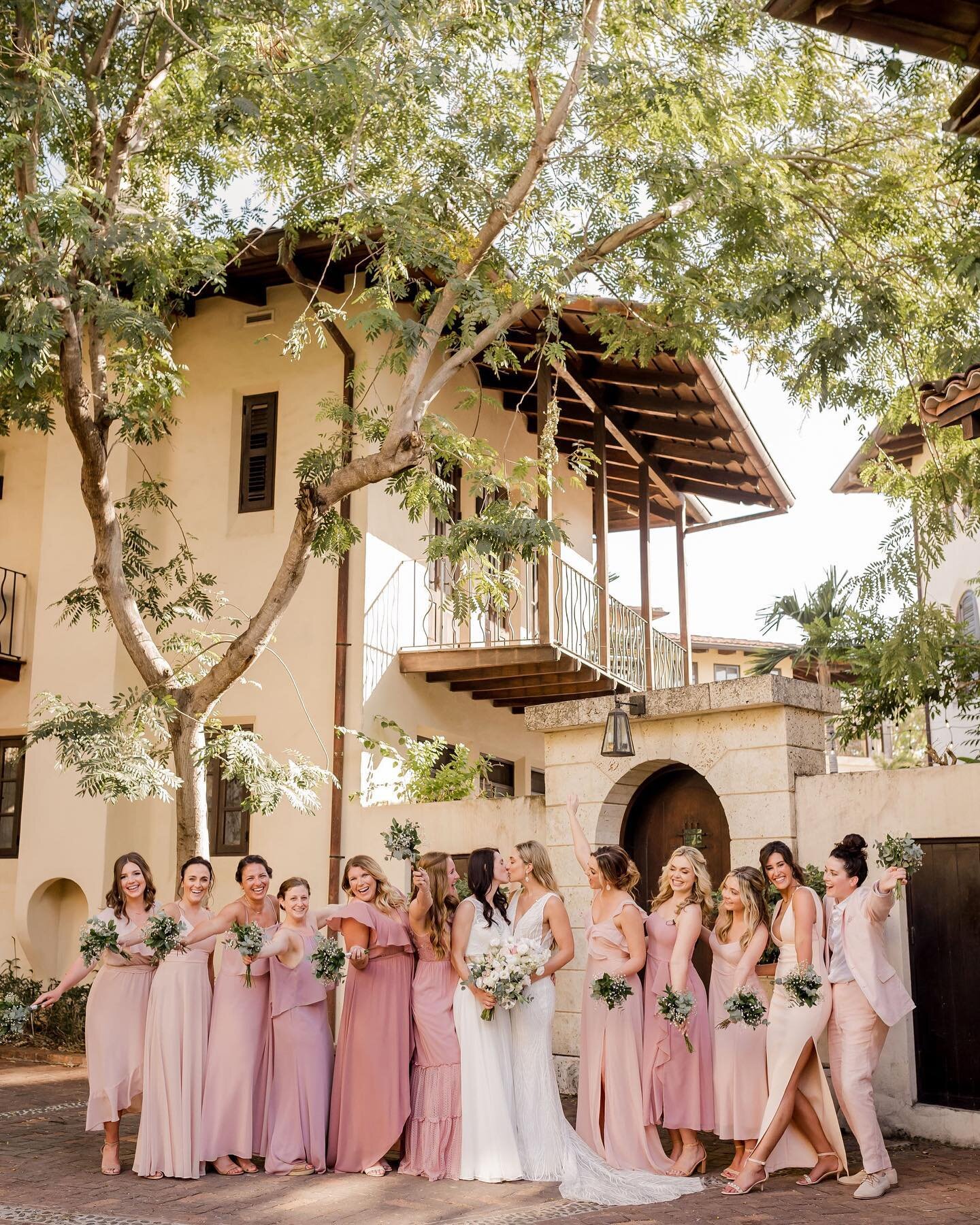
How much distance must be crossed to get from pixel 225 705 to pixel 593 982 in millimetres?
7373

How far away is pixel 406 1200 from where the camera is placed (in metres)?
6.46

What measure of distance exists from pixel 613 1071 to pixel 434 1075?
3.33 ft

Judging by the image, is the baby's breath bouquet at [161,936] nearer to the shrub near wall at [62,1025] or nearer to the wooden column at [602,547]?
the shrub near wall at [62,1025]

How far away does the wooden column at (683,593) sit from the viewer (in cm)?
1695

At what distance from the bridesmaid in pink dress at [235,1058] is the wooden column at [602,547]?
7.29 metres

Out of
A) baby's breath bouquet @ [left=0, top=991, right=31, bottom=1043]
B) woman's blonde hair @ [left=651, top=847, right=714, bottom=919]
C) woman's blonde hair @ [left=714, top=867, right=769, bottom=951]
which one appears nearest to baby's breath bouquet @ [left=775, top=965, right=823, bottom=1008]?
woman's blonde hair @ [left=714, top=867, right=769, bottom=951]

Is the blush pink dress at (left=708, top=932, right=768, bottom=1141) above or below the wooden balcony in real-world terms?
below

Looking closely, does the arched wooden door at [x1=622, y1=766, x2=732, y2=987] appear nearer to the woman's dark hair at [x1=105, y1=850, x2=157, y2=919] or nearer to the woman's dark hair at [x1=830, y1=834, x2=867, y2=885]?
the woman's dark hair at [x1=830, y1=834, x2=867, y2=885]

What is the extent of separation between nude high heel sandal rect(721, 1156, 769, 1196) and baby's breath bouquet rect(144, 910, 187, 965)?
3.25m

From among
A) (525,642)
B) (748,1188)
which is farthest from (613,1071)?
(525,642)

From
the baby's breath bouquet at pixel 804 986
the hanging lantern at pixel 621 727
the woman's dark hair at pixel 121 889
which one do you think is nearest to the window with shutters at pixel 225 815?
the hanging lantern at pixel 621 727

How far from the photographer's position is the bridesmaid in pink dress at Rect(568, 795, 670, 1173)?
7078 millimetres

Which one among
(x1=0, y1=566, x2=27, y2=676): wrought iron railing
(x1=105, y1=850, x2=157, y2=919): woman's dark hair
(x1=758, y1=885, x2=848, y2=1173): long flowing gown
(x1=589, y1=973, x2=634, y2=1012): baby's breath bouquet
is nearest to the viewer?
(x1=758, y1=885, x2=848, y2=1173): long flowing gown

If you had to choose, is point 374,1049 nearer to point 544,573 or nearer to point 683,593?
point 544,573
